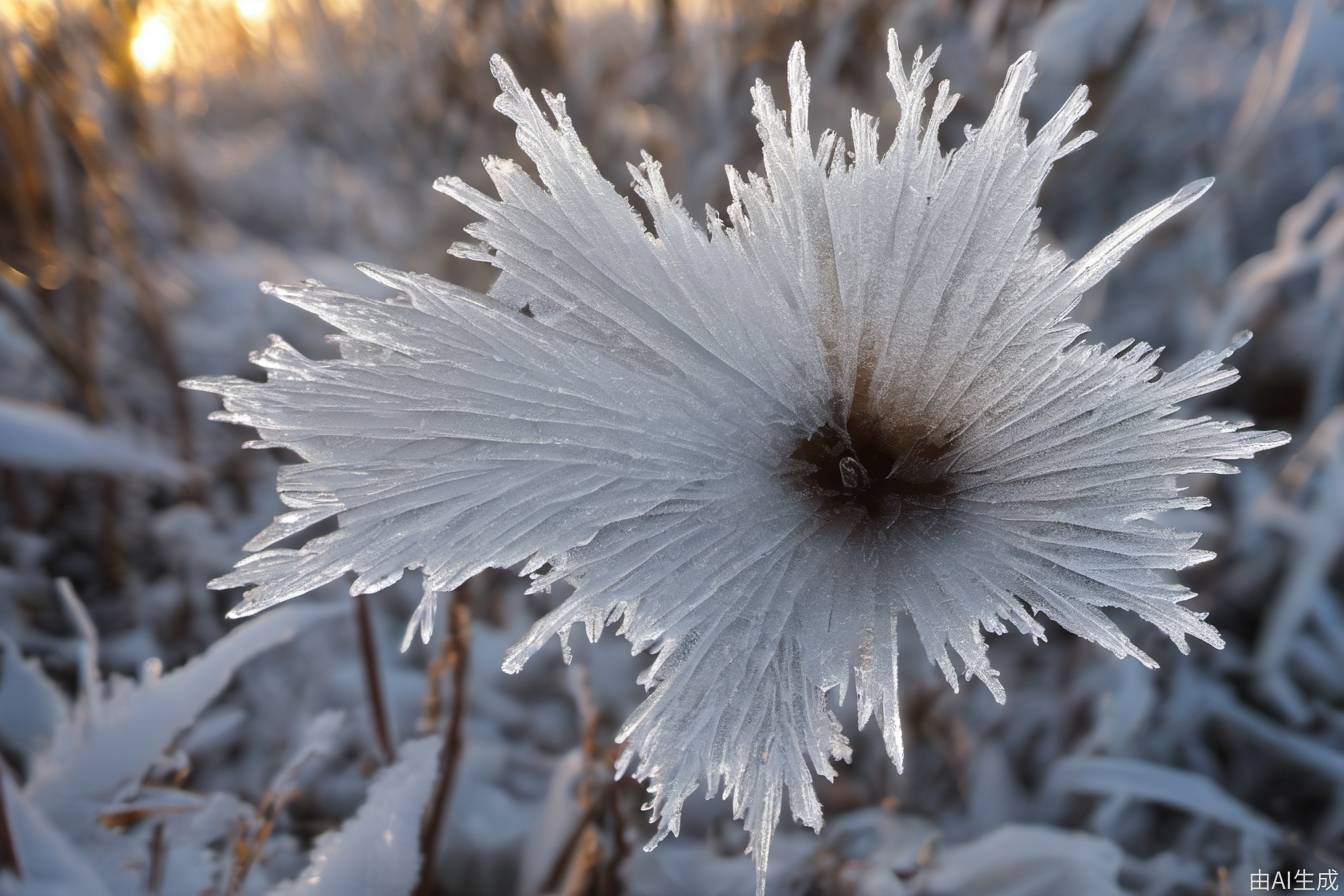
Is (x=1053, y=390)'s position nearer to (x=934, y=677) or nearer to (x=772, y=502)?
(x=772, y=502)

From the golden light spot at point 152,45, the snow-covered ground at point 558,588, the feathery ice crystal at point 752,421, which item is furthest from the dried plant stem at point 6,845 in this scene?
the golden light spot at point 152,45

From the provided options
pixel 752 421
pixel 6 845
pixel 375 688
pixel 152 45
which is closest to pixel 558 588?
pixel 375 688

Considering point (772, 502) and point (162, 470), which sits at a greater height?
point (162, 470)

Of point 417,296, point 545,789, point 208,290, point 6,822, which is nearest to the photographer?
point 417,296

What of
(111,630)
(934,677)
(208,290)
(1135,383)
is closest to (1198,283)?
(934,677)

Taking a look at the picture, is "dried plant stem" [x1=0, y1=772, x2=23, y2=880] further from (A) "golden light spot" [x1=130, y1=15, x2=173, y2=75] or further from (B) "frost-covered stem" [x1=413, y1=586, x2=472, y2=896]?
(A) "golden light spot" [x1=130, y1=15, x2=173, y2=75]

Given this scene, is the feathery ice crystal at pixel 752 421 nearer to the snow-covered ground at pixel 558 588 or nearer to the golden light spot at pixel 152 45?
the snow-covered ground at pixel 558 588

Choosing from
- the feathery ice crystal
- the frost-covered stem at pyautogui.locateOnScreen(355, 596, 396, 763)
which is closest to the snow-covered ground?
the frost-covered stem at pyautogui.locateOnScreen(355, 596, 396, 763)
